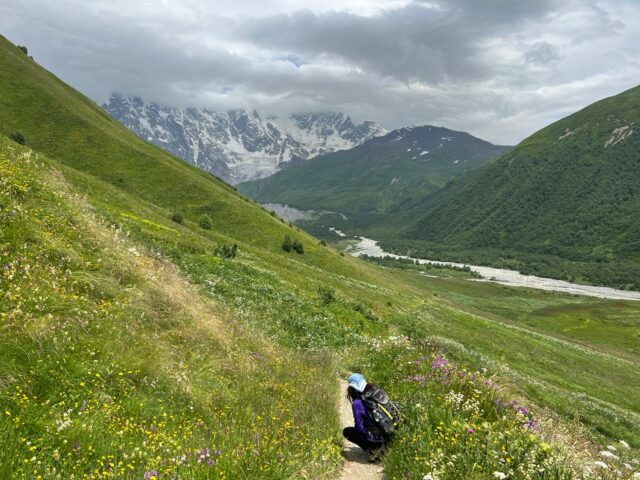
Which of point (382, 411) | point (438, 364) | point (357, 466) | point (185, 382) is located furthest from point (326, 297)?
point (185, 382)

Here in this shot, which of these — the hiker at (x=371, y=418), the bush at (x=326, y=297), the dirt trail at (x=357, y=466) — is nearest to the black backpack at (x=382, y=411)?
the hiker at (x=371, y=418)

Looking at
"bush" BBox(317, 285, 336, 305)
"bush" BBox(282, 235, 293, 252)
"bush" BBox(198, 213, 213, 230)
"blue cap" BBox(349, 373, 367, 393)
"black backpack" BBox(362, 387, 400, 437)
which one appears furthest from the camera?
"bush" BBox(282, 235, 293, 252)

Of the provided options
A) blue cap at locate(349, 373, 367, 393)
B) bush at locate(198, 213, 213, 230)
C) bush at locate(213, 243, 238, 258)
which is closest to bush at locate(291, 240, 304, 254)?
bush at locate(198, 213, 213, 230)

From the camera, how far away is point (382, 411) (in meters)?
9.12

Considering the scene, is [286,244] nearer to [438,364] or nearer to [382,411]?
[438,364]

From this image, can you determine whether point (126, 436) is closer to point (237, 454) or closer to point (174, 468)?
point (174, 468)

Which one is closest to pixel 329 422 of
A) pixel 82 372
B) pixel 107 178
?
pixel 82 372

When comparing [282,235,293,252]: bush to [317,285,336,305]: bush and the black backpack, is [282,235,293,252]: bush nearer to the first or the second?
[317,285,336,305]: bush

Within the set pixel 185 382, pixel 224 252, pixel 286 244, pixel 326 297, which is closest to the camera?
pixel 185 382

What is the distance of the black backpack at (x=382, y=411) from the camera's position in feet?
29.5

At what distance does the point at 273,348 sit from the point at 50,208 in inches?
361

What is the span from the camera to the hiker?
9.01 metres

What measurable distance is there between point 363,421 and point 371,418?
257 millimetres

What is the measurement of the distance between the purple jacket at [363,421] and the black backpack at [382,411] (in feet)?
0.37
